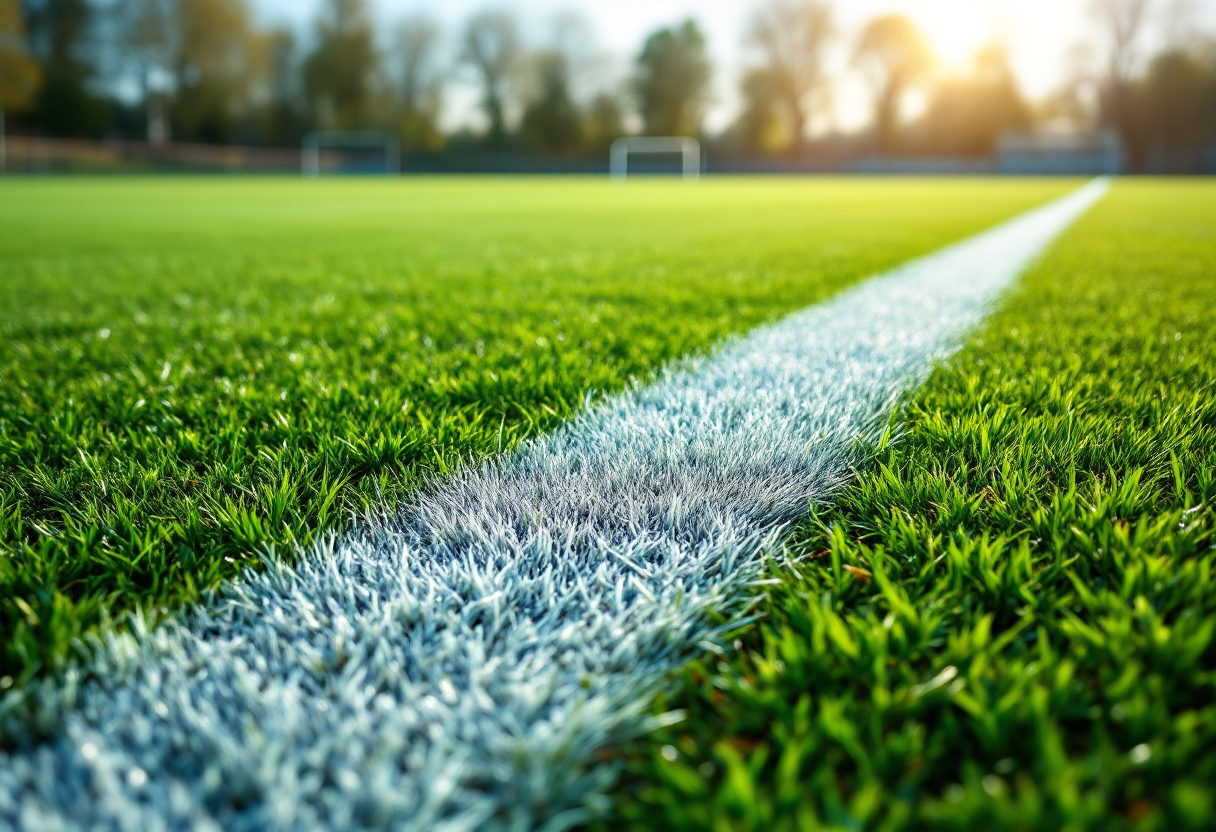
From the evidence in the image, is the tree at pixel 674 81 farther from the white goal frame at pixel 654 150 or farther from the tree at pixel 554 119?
the tree at pixel 554 119

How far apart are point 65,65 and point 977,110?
57709mm

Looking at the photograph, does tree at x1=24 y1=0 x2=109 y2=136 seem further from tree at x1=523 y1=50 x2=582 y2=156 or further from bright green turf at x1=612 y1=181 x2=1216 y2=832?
bright green turf at x1=612 y1=181 x2=1216 y2=832

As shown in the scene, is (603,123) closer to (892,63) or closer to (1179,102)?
(892,63)

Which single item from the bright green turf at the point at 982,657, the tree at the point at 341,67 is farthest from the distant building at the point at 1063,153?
the bright green turf at the point at 982,657

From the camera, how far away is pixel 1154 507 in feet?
4.91

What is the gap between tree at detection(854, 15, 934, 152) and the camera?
56.4m

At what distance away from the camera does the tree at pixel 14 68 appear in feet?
144

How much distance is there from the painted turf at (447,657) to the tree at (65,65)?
59.1 m

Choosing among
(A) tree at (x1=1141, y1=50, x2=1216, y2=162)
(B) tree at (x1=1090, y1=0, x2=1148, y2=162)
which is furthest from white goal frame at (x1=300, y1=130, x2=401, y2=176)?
(A) tree at (x1=1141, y1=50, x2=1216, y2=162)

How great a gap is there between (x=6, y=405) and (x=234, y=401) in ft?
2.32

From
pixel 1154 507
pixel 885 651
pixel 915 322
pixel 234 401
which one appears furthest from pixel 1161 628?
pixel 915 322

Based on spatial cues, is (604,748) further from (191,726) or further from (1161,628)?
(1161,628)

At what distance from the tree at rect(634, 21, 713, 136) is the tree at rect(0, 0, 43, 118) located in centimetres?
3710

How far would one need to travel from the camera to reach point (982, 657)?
3.35 feet
